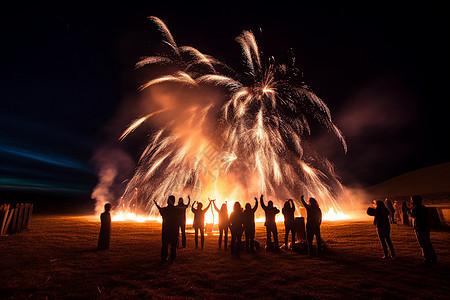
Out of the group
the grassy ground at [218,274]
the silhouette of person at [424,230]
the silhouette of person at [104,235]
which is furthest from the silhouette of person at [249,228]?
the silhouette of person at [104,235]

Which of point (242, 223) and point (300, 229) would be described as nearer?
point (242, 223)

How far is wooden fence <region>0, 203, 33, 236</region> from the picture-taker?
11344mm

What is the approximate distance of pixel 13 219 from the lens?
11953 millimetres

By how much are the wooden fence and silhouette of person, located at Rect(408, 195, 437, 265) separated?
→ 18.0 meters

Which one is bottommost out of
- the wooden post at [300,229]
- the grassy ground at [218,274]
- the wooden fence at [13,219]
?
the grassy ground at [218,274]

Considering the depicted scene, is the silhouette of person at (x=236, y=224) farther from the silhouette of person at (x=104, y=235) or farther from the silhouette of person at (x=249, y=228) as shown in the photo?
→ the silhouette of person at (x=104, y=235)

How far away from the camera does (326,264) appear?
6.53 meters

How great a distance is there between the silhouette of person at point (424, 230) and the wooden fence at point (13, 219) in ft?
59.1

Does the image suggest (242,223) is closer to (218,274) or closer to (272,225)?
(272,225)

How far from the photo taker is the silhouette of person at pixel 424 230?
6242mm

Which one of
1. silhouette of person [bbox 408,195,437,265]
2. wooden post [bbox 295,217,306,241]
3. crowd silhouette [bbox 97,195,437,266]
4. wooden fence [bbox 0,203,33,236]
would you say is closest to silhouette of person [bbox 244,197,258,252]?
crowd silhouette [bbox 97,195,437,266]

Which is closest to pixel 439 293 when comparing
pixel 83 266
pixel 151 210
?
pixel 83 266

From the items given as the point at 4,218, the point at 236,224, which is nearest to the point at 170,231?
the point at 236,224

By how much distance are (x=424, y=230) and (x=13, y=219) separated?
1854cm
